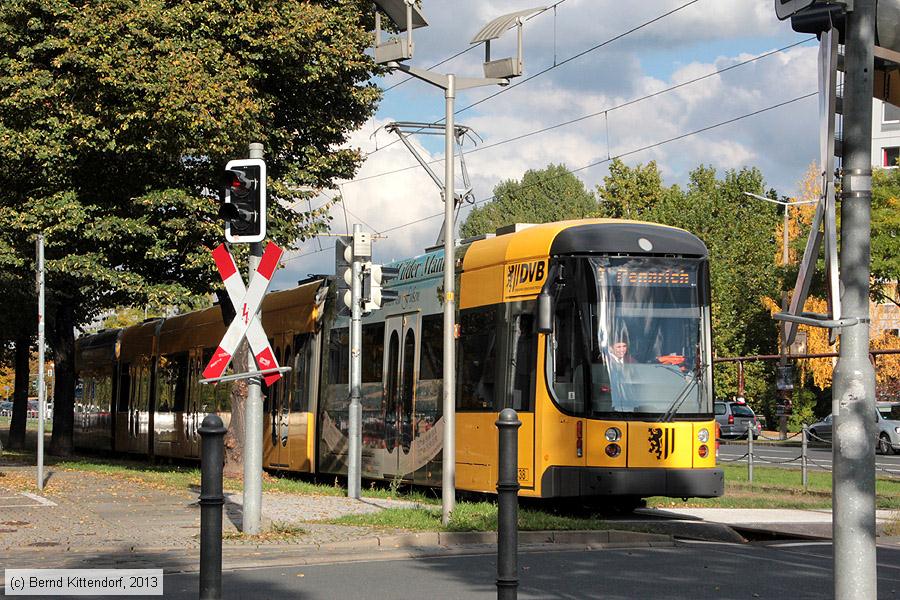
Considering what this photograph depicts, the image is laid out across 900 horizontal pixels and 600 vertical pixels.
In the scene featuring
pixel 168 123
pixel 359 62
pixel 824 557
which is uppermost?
pixel 359 62

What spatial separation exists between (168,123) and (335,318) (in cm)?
421

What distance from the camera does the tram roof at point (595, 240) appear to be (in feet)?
53.7

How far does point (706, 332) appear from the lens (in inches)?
649

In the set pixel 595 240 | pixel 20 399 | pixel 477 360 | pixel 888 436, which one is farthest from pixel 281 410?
pixel 888 436

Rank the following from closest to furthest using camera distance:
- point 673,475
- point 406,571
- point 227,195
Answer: point 406,571 < point 227,195 < point 673,475

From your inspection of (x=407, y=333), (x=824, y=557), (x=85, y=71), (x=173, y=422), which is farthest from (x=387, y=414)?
(x=173, y=422)

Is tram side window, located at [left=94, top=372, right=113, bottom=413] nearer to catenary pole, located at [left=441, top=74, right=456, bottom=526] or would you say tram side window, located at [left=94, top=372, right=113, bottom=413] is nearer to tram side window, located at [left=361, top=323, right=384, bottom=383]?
tram side window, located at [left=361, top=323, right=384, bottom=383]

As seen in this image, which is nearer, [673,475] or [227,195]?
[227,195]

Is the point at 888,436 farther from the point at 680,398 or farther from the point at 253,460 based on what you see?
the point at 253,460

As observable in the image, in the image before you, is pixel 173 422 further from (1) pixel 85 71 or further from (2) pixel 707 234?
(2) pixel 707 234

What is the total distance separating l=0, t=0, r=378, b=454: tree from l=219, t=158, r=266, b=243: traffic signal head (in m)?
9.15

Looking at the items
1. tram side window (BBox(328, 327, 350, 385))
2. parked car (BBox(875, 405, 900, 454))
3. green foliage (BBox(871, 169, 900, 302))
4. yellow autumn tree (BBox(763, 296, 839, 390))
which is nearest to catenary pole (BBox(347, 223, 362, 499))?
tram side window (BBox(328, 327, 350, 385))

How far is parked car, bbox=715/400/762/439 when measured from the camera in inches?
2169

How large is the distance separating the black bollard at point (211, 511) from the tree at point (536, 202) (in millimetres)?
76822
